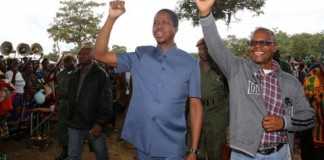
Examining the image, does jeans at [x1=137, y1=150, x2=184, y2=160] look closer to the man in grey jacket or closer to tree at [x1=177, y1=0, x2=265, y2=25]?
the man in grey jacket

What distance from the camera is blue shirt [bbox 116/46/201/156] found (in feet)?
11.9

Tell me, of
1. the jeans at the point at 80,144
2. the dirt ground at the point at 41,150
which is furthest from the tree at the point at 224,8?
the jeans at the point at 80,144

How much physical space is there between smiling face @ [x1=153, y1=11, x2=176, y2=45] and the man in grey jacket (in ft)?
1.07

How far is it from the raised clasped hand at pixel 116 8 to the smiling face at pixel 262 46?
0.96 metres

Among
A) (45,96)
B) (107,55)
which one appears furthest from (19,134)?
(107,55)

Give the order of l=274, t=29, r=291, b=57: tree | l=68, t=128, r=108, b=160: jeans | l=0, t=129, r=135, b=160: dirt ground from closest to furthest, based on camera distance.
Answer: l=68, t=128, r=108, b=160: jeans → l=0, t=129, r=135, b=160: dirt ground → l=274, t=29, r=291, b=57: tree

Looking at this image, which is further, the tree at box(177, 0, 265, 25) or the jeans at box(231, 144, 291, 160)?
the tree at box(177, 0, 265, 25)

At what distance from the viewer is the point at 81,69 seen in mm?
6199

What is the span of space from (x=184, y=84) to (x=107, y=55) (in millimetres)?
586

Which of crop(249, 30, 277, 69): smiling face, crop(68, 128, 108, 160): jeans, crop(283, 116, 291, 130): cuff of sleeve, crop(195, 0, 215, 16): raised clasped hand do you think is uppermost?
crop(195, 0, 215, 16): raised clasped hand

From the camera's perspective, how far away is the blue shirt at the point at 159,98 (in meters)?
3.62

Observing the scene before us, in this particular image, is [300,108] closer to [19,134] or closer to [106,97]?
[106,97]

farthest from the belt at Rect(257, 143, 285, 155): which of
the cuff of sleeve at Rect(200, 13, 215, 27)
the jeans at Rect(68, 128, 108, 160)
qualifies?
the jeans at Rect(68, 128, 108, 160)

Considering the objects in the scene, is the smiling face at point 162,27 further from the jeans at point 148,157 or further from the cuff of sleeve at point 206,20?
the jeans at point 148,157
